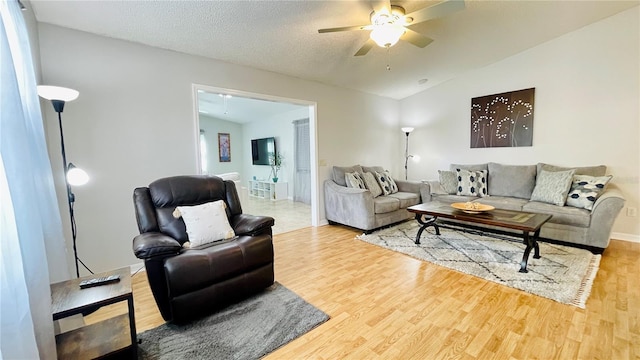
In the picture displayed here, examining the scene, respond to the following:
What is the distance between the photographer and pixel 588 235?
3037 millimetres

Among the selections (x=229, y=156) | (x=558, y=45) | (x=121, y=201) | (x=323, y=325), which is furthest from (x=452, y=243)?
(x=229, y=156)

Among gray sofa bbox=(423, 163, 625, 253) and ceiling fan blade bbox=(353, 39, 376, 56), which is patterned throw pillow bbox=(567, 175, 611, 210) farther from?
ceiling fan blade bbox=(353, 39, 376, 56)

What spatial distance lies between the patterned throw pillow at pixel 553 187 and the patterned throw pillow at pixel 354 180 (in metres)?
2.38

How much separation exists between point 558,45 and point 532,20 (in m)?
1.06

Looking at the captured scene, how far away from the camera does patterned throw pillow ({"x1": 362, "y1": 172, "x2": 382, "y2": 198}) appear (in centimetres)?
440

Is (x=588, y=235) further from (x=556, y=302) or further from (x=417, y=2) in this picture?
(x=417, y=2)

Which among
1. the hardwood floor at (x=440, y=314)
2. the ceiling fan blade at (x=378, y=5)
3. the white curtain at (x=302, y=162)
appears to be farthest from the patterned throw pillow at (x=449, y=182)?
the white curtain at (x=302, y=162)

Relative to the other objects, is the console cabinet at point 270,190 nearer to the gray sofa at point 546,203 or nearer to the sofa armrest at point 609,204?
the gray sofa at point 546,203

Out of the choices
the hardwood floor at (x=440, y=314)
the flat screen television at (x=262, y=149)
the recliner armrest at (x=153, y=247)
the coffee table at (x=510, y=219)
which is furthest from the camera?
the flat screen television at (x=262, y=149)

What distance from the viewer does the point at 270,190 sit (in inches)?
294

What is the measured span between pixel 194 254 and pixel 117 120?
5.76 ft

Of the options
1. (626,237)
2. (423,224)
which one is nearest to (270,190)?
(423,224)

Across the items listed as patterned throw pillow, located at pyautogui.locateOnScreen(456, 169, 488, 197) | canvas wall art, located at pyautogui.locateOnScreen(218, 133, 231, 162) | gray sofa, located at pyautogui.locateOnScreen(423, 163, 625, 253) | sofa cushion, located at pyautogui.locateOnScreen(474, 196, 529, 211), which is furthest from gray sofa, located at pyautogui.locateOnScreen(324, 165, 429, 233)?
canvas wall art, located at pyautogui.locateOnScreen(218, 133, 231, 162)

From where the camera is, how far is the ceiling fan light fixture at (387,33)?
2.29 m
